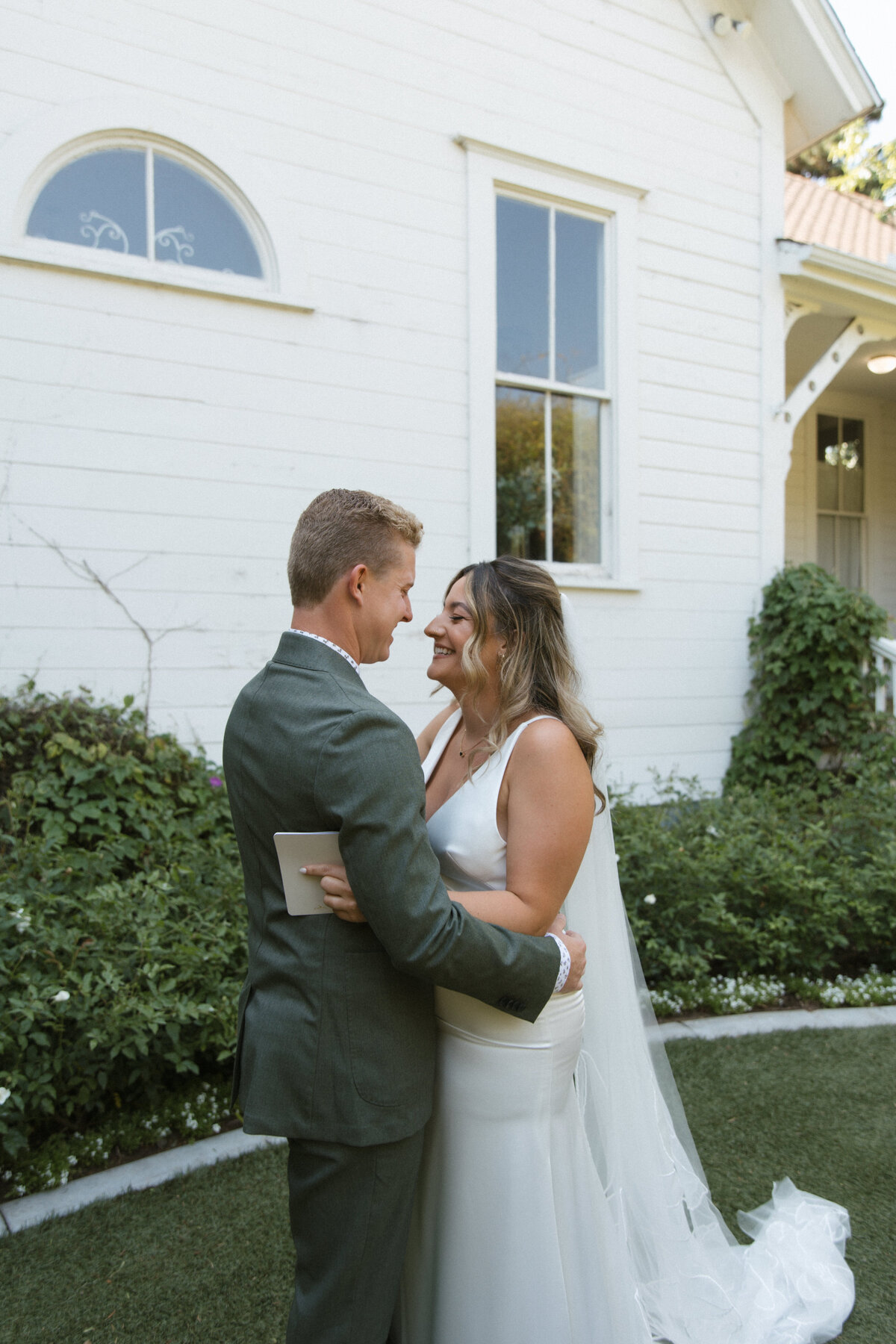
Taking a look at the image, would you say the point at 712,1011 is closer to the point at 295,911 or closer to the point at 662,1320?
the point at 662,1320

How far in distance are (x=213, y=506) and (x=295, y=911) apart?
3981 millimetres

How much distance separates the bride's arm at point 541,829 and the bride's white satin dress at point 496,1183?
10 cm

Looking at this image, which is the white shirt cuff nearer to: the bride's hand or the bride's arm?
the bride's arm

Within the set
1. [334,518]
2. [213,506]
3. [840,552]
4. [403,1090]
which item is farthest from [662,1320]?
[840,552]

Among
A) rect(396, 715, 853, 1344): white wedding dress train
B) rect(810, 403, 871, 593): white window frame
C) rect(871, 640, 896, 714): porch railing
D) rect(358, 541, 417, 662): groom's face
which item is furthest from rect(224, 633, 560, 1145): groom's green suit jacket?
rect(810, 403, 871, 593): white window frame

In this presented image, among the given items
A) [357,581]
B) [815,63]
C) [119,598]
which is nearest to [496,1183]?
[357,581]

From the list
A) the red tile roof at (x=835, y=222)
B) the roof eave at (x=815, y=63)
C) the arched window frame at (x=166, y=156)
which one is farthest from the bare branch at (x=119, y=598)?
the red tile roof at (x=835, y=222)

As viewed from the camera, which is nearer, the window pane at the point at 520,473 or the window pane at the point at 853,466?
the window pane at the point at 520,473

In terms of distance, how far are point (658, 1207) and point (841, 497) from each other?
31.9ft

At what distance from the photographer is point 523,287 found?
Result: 645 cm

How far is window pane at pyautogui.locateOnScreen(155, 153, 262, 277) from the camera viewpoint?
17.1 ft

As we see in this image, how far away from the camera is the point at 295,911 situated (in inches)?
64.9

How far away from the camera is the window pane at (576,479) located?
661cm

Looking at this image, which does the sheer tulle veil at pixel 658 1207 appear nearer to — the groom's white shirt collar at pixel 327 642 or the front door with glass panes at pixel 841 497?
the groom's white shirt collar at pixel 327 642
